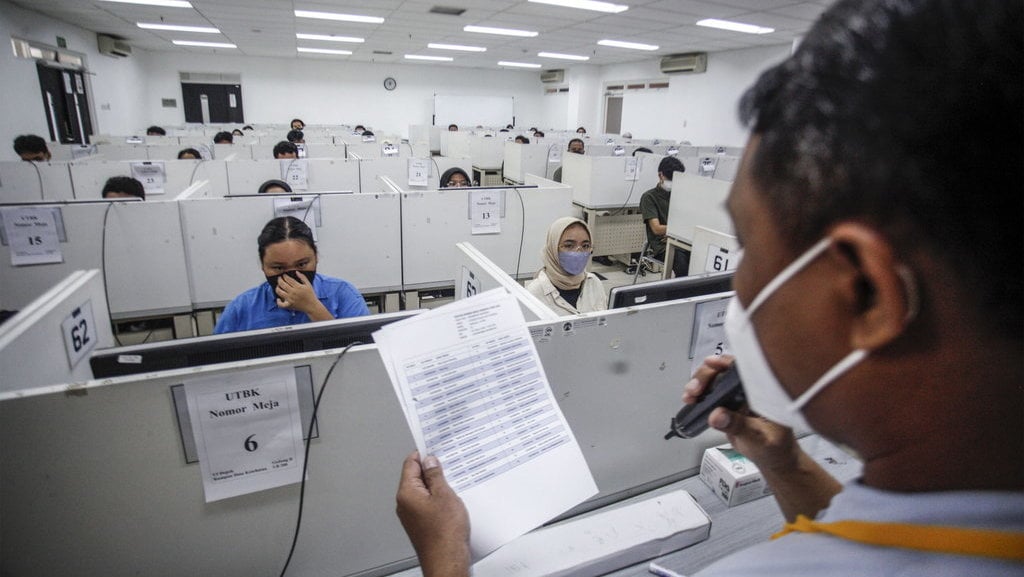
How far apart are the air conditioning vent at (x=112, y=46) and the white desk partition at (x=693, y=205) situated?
1086 centimetres

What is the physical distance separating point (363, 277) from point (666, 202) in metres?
2.65

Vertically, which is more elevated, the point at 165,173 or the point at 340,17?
the point at 340,17

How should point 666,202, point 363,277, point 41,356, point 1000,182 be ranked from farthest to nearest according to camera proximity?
point 666,202 < point 363,277 < point 41,356 < point 1000,182

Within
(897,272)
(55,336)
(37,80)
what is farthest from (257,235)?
(37,80)

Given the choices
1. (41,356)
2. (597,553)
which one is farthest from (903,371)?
(41,356)

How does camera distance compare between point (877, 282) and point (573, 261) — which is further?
point (573, 261)

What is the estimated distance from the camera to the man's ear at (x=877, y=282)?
32 cm

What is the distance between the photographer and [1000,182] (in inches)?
11.6

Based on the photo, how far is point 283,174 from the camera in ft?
13.9

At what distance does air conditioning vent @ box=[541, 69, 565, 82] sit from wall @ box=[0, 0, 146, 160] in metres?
10.5

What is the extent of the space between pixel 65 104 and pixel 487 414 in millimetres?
10458

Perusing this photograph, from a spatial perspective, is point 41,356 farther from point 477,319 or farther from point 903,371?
point 903,371

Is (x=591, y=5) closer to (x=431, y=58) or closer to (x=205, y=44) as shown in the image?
(x=431, y=58)

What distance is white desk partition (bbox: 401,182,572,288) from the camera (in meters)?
2.95
